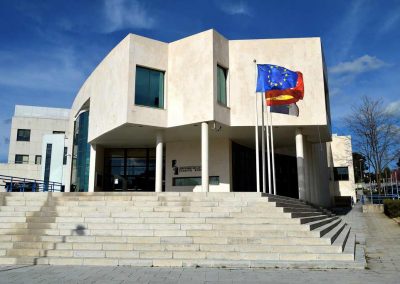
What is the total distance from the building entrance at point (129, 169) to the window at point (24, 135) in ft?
104

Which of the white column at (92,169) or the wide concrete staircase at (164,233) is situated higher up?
the white column at (92,169)

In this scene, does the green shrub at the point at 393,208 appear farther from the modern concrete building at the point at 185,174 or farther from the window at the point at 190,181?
the window at the point at 190,181

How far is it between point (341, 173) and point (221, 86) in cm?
3881

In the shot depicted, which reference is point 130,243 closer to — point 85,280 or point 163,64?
point 85,280

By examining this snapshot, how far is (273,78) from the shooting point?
19281 mm

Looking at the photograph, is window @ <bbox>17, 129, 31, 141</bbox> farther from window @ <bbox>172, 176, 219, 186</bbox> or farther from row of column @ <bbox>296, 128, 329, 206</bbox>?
row of column @ <bbox>296, 128, 329, 206</bbox>

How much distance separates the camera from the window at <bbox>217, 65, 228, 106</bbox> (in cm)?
2142

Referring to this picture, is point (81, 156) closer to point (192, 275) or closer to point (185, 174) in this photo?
point (185, 174)

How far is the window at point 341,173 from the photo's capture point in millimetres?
54312

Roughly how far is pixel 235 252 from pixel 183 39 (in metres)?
14.7

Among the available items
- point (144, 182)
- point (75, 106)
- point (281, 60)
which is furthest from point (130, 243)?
point (75, 106)

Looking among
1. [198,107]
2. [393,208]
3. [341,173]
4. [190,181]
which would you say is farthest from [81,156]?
[341,173]

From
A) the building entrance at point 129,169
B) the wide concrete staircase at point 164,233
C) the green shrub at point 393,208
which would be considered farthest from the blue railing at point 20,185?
the green shrub at point 393,208

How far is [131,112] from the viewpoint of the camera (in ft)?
68.4
